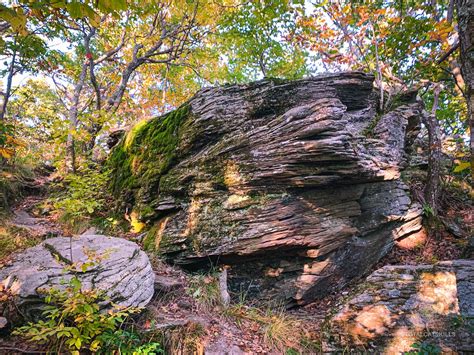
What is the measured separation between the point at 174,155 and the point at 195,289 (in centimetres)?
359

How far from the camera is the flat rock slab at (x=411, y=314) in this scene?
12.9ft

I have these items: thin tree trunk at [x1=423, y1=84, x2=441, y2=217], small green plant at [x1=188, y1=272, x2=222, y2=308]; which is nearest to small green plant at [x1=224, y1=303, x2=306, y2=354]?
small green plant at [x1=188, y1=272, x2=222, y2=308]

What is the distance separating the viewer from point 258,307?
18.2 ft

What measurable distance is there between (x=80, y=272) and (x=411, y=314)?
504cm

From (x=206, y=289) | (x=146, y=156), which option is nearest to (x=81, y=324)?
(x=206, y=289)

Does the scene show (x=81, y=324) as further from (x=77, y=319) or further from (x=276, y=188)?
(x=276, y=188)

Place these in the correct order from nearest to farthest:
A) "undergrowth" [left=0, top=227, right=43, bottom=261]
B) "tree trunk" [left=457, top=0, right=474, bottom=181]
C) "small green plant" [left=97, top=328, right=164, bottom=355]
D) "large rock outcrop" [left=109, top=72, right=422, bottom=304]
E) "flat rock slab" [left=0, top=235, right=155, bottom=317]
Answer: "tree trunk" [left=457, top=0, right=474, bottom=181] < "small green plant" [left=97, top=328, right=164, bottom=355] < "flat rock slab" [left=0, top=235, right=155, bottom=317] < "undergrowth" [left=0, top=227, right=43, bottom=261] < "large rock outcrop" [left=109, top=72, right=422, bottom=304]

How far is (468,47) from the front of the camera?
2420mm

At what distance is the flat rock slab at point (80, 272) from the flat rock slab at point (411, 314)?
126 inches

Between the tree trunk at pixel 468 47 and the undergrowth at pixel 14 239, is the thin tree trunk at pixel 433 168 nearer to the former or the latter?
the tree trunk at pixel 468 47

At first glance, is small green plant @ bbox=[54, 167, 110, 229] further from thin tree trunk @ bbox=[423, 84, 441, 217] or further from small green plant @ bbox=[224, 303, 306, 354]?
thin tree trunk @ bbox=[423, 84, 441, 217]

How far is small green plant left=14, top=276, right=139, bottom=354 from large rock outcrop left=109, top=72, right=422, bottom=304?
265cm

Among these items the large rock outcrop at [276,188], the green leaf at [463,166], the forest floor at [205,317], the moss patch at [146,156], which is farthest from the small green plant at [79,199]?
the green leaf at [463,166]

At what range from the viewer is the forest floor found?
13.0ft
